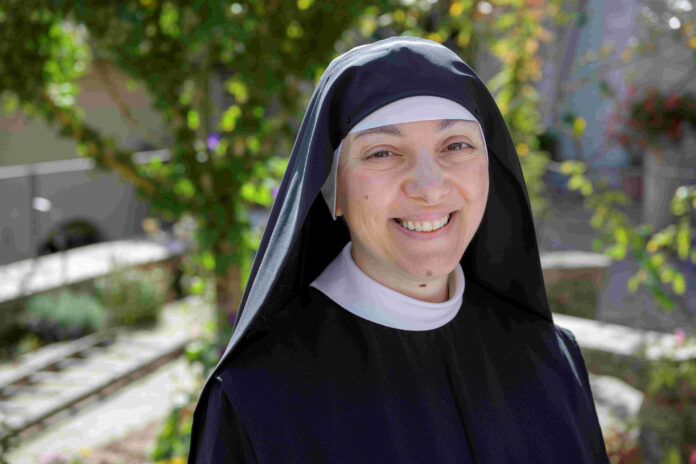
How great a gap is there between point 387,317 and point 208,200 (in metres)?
1.84

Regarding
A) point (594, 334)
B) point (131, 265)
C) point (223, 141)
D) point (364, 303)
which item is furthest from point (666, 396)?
point (131, 265)

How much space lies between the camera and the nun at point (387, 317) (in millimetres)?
1427

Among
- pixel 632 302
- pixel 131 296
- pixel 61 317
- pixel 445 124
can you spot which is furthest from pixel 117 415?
pixel 632 302

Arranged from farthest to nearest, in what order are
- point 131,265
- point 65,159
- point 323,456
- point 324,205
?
Result: point 65,159
point 131,265
point 324,205
point 323,456

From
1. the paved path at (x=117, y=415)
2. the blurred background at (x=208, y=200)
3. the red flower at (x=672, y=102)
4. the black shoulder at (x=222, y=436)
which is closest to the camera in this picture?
the black shoulder at (x=222, y=436)

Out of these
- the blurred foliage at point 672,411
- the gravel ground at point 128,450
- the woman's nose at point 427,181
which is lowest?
the gravel ground at point 128,450

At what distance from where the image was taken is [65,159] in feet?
32.9

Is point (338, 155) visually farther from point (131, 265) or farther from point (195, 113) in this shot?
point (131, 265)

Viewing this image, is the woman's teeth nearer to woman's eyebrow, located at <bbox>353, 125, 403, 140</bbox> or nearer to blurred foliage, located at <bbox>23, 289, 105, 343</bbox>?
woman's eyebrow, located at <bbox>353, 125, 403, 140</bbox>

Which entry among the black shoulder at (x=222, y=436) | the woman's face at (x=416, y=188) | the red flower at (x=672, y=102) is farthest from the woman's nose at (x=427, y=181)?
the red flower at (x=672, y=102)

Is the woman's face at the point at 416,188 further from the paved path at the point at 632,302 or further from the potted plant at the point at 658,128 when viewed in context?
the potted plant at the point at 658,128

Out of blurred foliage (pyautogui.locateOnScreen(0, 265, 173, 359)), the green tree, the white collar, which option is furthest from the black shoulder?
blurred foliage (pyautogui.locateOnScreen(0, 265, 173, 359))

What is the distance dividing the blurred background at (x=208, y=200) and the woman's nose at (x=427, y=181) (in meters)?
1.38

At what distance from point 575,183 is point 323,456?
2980mm
